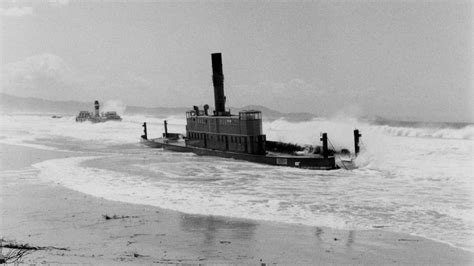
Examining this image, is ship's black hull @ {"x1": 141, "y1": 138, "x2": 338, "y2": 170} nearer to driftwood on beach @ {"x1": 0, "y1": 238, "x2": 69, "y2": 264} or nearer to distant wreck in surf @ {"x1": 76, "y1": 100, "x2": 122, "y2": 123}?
driftwood on beach @ {"x1": 0, "y1": 238, "x2": 69, "y2": 264}

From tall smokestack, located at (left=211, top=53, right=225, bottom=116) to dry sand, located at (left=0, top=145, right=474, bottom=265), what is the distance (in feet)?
81.8

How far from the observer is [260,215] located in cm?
1515

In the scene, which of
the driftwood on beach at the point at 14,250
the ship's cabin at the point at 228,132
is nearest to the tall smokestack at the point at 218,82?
the ship's cabin at the point at 228,132

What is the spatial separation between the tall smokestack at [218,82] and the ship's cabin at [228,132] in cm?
166

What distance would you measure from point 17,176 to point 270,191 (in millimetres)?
15231

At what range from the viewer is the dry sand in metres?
10.2

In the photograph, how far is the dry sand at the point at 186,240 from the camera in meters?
10.2

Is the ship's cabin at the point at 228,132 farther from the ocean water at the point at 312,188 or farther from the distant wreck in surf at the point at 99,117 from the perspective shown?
the distant wreck in surf at the point at 99,117

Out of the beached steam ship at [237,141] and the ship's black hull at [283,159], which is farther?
the beached steam ship at [237,141]

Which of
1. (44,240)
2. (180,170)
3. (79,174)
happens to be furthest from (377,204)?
(79,174)

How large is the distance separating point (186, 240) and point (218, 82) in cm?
3058

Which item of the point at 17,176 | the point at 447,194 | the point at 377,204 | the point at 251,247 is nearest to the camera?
the point at 251,247

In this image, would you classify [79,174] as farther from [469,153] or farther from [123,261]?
[469,153]

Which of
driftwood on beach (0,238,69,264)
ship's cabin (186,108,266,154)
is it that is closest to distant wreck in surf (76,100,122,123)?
ship's cabin (186,108,266,154)
